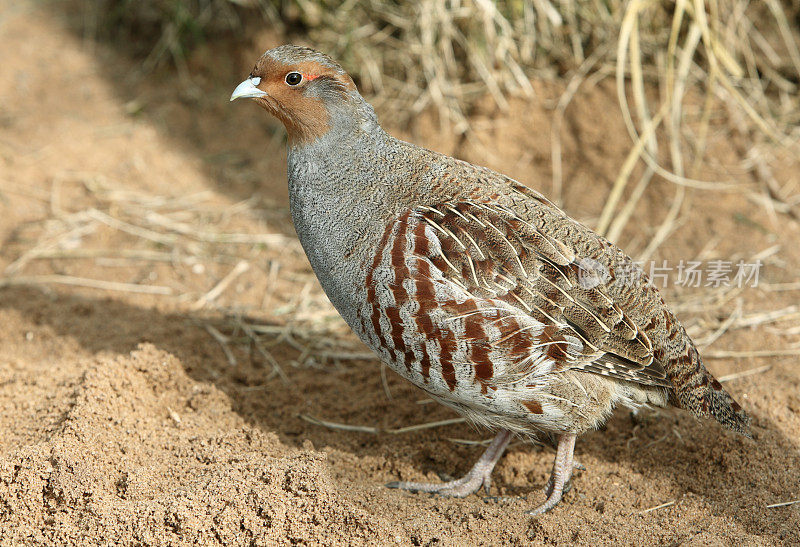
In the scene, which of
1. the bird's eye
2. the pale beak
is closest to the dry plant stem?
the pale beak

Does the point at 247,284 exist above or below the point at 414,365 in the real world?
below

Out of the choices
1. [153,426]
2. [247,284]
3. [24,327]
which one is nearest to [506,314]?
[153,426]

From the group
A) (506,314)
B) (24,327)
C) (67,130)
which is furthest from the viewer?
(67,130)

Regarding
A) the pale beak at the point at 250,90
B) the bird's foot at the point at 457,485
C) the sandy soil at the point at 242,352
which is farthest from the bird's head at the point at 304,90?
the bird's foot at the point at 457,485

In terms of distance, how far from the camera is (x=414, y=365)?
317 centimetres

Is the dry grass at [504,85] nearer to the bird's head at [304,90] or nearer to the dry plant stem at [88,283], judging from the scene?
the dry plant stem at [88,283]

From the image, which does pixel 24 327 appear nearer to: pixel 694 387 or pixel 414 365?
pixel 414 365

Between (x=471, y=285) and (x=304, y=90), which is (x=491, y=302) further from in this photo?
(x=304, y=90)

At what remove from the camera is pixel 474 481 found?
3572 mm

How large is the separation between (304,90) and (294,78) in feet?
0.22

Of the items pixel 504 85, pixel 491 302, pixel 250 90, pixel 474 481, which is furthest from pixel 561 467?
pixel 504 85

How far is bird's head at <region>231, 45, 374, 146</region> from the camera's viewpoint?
131 inches

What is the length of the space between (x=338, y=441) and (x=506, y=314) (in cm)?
128

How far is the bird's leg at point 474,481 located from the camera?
351cm
